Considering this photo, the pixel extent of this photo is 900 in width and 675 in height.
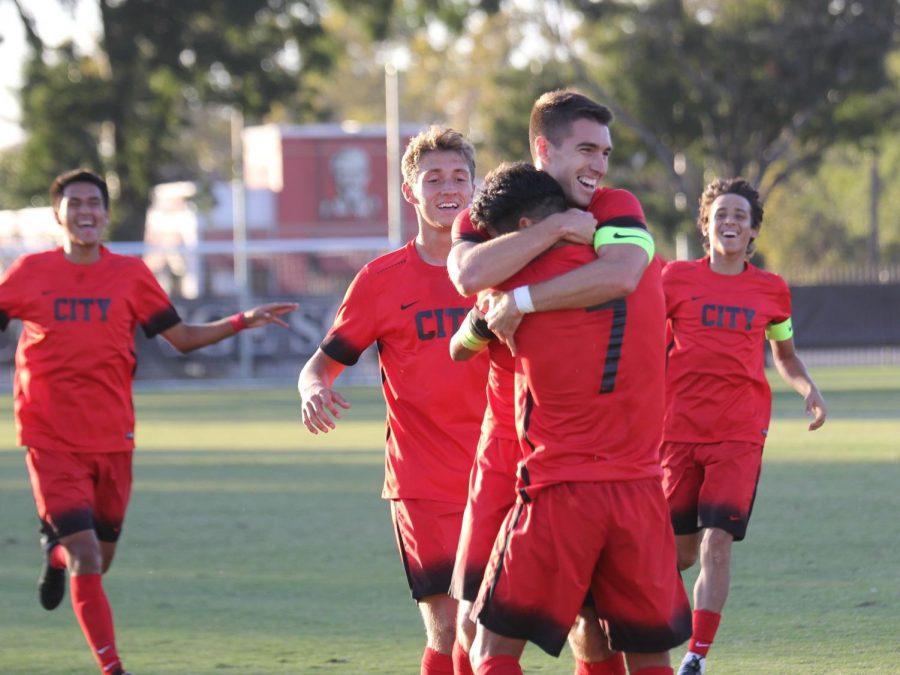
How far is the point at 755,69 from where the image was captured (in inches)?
1628

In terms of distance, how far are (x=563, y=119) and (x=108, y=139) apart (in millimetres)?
36350

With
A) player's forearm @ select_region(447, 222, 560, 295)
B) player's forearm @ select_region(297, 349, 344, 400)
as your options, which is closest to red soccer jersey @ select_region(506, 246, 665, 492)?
player's forearm @ select_region(447, 222, 560, 295)

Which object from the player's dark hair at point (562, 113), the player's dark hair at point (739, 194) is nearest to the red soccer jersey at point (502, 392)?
the player's dark hair at point (562, 113)

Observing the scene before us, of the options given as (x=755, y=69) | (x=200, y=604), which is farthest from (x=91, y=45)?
(x=200, y=604)

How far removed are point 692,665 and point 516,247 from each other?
284cm

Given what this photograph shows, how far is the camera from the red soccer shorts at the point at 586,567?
495cm

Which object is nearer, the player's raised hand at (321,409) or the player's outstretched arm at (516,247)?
the player's outstretched arm at (516,247)

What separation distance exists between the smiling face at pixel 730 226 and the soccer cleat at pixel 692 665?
81.5 inches

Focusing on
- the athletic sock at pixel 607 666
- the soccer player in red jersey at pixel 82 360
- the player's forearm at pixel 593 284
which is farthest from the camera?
the soccer player in red jersey at pixel 82 360

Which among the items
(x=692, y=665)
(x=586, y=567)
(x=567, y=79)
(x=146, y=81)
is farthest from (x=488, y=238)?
(x=567, y=79)

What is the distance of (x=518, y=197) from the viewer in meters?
5.00

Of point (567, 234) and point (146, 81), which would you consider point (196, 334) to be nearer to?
point (567, 234)

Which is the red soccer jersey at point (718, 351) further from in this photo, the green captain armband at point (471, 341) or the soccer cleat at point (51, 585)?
the soccer cleat at point (51, 585)

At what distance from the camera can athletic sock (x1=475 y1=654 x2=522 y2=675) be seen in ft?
16.6
